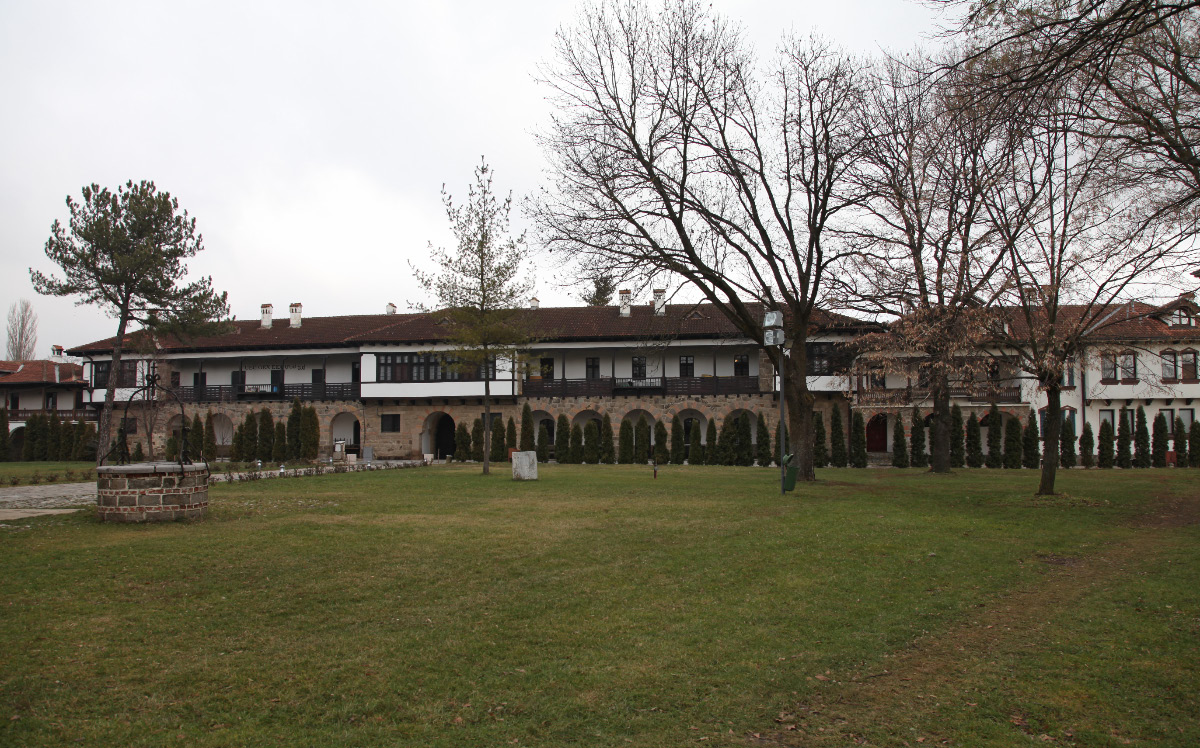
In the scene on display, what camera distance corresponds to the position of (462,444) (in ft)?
104

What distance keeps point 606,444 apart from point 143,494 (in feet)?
73.6

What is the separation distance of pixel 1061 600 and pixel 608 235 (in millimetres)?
11818

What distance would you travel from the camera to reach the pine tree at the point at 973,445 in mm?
28750

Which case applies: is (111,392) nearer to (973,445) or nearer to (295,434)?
(295,434)

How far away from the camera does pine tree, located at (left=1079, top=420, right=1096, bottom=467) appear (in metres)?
29.1

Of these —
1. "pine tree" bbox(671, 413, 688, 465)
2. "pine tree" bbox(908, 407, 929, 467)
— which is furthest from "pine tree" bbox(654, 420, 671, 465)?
"pine tree" bbox(908, 407, 929, 467)

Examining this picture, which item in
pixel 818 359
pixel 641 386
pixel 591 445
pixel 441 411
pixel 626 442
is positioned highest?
pixel 818 359

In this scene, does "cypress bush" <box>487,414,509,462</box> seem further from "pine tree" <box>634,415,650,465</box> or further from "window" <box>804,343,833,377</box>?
"window" <box>804,343,833,377</box>

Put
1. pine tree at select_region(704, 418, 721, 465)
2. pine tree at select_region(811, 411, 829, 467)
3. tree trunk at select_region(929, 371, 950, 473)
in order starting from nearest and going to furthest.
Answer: tree trunk at select_region(929, 371, 950, 473) → pine tree at select_region(811, 411, 829, 467) → pine tree at select_region(704, 418, 721, 465)

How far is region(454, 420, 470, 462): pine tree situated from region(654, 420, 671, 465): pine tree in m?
7.84

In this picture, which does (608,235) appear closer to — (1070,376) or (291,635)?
(291,635)

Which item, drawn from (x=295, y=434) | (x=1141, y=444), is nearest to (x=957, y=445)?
(x=1141, y=444)

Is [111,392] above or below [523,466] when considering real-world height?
above

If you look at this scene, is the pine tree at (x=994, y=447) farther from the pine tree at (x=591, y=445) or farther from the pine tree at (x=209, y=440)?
the pine tree at (x=209, y=440)
